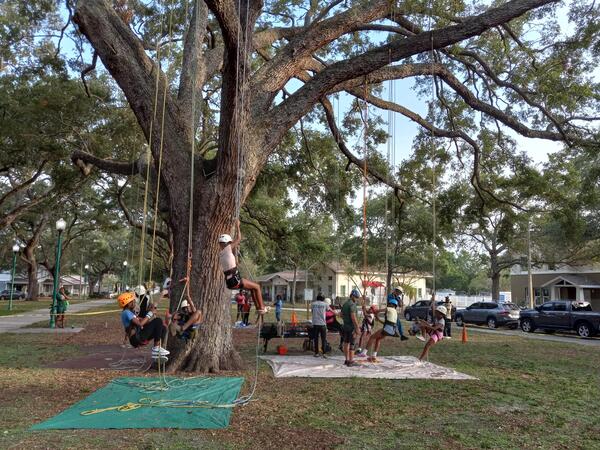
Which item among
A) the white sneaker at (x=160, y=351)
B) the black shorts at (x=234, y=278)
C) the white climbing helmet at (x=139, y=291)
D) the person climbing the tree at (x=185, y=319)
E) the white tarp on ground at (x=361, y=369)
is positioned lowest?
the white tarp on ground at (x=361, y=369)

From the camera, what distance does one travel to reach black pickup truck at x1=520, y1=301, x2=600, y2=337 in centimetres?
2158

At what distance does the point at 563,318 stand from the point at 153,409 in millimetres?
21331

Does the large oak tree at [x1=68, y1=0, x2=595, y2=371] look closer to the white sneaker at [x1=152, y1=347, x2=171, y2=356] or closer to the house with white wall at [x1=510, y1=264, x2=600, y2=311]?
the white sneaker at [x1=152, y1=347, x2=171, y2=356]

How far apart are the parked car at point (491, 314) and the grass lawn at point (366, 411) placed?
610 inches

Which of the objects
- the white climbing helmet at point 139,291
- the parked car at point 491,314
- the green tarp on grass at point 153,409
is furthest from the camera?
the parked car at point 491,314

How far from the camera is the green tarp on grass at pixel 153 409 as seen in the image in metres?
6.16

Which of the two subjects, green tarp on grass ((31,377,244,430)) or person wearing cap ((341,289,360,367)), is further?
person wearing cap ((341,289,360,367))

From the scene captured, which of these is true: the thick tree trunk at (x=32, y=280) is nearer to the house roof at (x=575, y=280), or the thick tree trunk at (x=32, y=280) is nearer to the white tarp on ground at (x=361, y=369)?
the white tarp on ground at (x=361, y=369)

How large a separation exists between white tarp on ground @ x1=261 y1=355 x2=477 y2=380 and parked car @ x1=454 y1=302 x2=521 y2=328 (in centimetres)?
1599

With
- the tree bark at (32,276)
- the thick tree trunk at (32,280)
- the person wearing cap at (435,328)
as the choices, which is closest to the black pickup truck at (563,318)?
the person wearing cap at (435,328)

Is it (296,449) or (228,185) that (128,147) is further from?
(296,449)

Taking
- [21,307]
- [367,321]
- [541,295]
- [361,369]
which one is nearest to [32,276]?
[21,307]

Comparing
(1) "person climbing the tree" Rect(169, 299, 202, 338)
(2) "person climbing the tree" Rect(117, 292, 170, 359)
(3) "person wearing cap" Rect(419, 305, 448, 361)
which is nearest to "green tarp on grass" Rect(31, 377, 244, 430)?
(2) "person climbing the tree" Rect(117, 292, 170, 359)

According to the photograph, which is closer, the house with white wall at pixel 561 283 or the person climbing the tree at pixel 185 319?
the person climbing the tree at pixel 185 319
